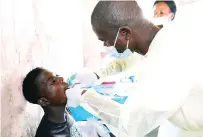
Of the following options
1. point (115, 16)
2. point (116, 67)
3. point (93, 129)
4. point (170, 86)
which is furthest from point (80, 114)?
point (170, 86)

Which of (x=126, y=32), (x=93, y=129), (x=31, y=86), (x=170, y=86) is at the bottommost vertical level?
(x=93, y=129)

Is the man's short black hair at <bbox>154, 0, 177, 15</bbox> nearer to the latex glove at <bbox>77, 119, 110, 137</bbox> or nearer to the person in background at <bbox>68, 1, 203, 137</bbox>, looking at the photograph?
the latex glove at <bbox>77, 119, 110, 137</bbox>

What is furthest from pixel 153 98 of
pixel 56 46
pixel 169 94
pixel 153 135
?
pixel 56 46

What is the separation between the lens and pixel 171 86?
0.85m

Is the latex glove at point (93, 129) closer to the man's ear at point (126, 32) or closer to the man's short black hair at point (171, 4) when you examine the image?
the man's ear at point (126, 32)

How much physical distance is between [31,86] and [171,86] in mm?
758

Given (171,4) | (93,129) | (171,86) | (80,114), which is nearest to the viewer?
(171,86)

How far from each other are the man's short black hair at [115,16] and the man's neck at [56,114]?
475 millimetres

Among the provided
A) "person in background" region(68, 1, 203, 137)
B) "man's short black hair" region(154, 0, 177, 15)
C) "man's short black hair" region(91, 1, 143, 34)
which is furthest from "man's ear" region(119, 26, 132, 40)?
"man's short black hair" region(154, 0, 177, 15)

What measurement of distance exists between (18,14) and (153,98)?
716mm

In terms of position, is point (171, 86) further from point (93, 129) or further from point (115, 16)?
point (93, 129)

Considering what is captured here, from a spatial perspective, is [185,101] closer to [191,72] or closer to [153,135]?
[191,72]

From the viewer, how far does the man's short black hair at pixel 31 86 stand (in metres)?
1.34

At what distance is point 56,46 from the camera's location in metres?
1.79
